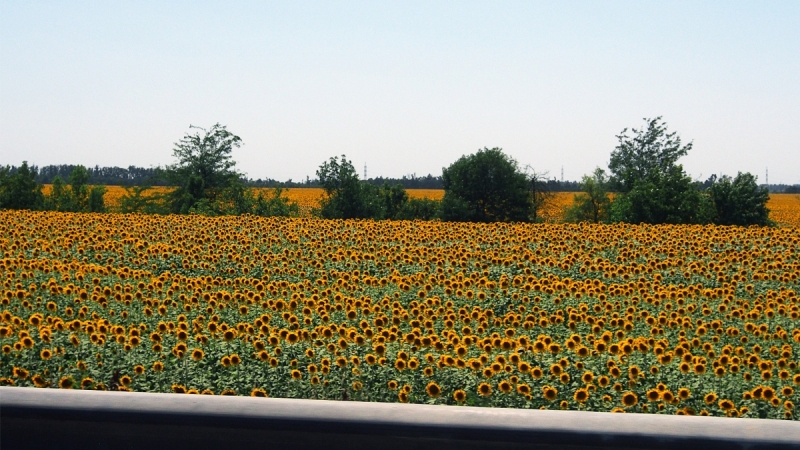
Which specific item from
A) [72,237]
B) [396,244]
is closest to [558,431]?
[396,244]

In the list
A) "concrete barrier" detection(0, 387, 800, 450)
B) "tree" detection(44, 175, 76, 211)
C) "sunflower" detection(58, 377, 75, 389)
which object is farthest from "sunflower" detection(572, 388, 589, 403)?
"tree" detection(44, 175, 76, 211)

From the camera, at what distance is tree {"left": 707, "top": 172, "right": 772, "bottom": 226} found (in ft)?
108

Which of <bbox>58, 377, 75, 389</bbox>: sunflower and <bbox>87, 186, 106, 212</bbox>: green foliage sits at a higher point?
<bbox>87, 186, 106, 212</bbox>: green foliage

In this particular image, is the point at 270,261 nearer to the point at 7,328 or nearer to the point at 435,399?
the point at 7,328

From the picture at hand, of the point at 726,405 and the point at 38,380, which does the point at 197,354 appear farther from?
the point at 726,405

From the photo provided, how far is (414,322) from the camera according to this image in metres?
9.05

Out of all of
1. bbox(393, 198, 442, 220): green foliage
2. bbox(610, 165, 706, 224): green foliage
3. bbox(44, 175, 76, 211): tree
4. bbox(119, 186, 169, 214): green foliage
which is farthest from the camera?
bbox(393, 198, 442, 220): green foliage

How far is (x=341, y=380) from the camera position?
7.46 m

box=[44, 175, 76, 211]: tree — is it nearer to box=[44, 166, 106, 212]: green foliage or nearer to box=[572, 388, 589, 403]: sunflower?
box=[44, 166, 106, 212]: green foliage

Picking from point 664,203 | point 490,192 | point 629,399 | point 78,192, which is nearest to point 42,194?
point 78,192

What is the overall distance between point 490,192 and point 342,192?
9.66 m

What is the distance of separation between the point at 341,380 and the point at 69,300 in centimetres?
484

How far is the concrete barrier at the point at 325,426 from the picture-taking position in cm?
304

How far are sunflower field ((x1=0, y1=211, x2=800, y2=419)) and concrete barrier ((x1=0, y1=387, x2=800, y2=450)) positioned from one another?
3.30 metres
